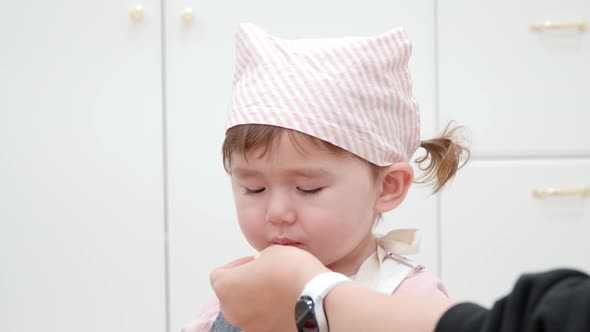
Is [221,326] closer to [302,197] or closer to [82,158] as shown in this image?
[302,197]

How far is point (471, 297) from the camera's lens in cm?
158

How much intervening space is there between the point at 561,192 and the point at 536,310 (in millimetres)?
1275

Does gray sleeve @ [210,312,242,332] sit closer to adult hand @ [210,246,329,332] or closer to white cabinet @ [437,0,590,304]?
adult hand @ [210,246,329,332]

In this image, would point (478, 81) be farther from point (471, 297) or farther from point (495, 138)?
point (471, 297)

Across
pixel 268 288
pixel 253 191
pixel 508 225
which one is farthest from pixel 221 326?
pixel 508 225

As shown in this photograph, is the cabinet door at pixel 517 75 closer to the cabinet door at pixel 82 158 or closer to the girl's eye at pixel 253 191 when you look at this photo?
the cabinet door at pixel 82 158

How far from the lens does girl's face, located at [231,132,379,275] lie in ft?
2.64

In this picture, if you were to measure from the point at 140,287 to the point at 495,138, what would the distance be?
759 mm

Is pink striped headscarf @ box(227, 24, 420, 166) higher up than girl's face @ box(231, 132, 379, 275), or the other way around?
pink striped headscarf @ box(227, 24, 420, 166)

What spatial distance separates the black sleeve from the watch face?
0.46 feet

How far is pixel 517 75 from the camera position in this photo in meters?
1.59

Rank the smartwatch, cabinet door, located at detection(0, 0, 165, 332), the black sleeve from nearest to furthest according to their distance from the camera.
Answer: the black sleeve < the smartwatch < cabinet door, located at detection(0, 0, 165, 332)

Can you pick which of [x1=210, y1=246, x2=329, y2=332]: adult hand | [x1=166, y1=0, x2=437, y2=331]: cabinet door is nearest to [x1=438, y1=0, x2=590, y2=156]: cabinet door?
[x1=166, y1=0, x2=437, y2=331]: cabinet door

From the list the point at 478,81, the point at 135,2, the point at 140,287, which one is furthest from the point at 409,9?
the point at 140,287
